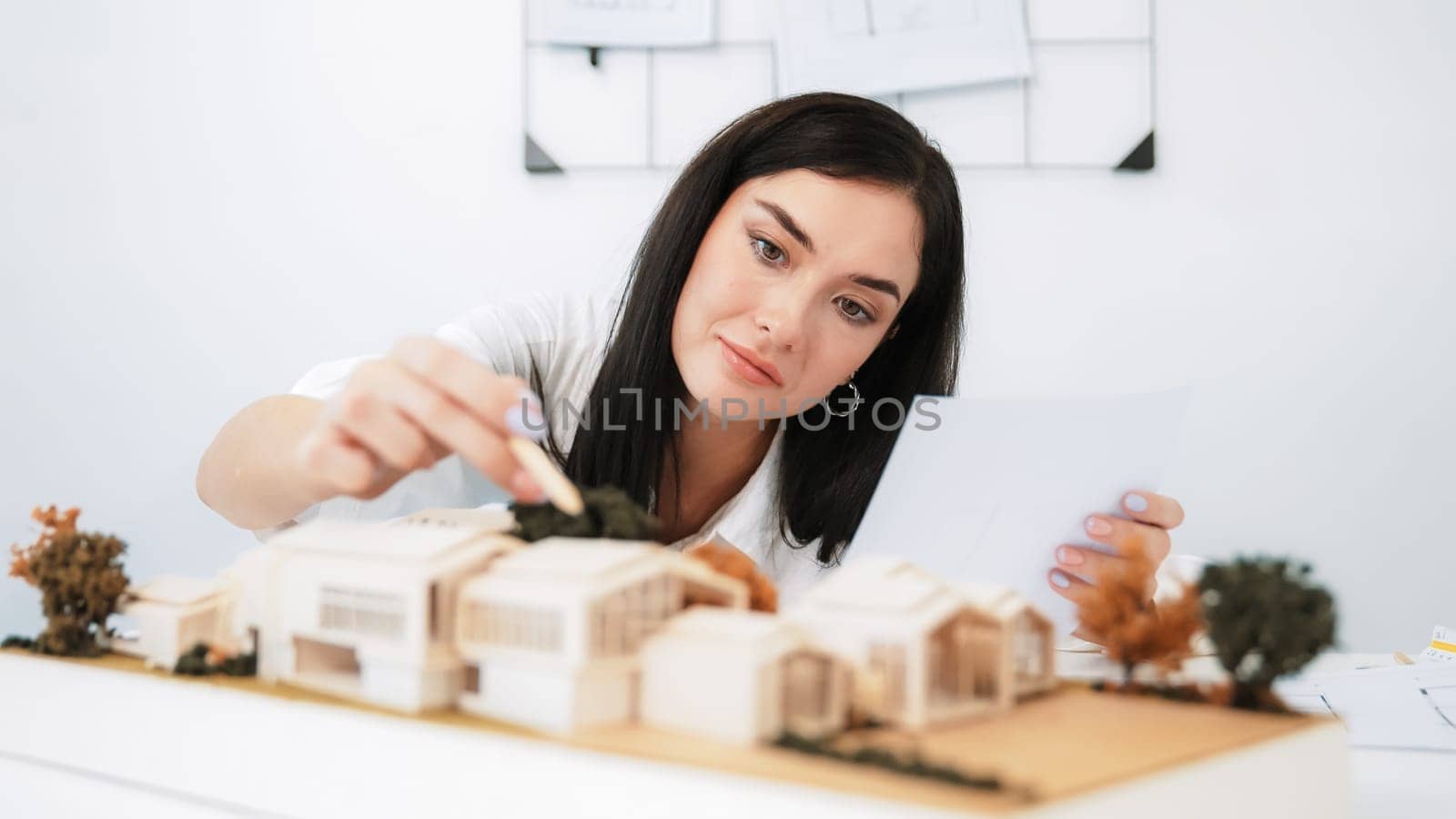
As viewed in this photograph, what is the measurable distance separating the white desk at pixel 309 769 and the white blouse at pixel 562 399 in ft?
1.83

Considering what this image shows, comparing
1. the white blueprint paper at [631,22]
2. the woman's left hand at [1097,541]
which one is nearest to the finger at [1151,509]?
the woman's left hand at [1097,541]

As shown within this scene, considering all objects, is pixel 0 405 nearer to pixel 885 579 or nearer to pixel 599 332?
pixel 599 332

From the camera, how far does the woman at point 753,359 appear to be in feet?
3.79

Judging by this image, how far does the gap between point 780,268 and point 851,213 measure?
0.33ft

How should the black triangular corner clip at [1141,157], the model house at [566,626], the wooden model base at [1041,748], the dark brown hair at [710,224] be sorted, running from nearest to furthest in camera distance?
the wooden model base at [1041,748], the model house at [566,626], the dark brown hair at [710,224], the black triangular corner clip at [1141,157]

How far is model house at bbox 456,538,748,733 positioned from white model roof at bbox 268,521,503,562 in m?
0.03

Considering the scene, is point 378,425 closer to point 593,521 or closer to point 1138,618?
point 593,521

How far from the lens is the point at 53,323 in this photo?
2248mm

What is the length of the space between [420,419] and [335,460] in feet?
0.22

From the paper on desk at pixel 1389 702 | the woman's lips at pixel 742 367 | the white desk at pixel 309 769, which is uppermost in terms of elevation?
the woman's lips at pixel 742 367

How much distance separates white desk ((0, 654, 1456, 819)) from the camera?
0.54 m

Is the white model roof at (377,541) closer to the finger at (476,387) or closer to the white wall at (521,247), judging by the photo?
the finger at (476,387)

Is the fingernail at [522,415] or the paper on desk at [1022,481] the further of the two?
the paper on desk at [1022,481]

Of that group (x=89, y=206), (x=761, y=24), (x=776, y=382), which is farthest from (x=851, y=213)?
(x=89, y=206)
